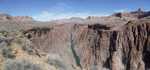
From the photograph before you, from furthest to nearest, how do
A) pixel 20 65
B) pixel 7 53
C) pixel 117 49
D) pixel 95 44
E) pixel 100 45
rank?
pixel 95 44
pixel 100 45
pixel 117 49
pixel 7 53
pixel 20 65

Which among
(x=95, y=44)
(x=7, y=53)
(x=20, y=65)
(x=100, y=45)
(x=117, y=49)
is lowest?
(x=117, y=49)

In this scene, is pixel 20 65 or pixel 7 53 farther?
pixel 7 53

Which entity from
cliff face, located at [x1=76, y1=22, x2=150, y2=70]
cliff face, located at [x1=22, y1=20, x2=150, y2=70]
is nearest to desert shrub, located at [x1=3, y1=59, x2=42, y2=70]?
cliff face, located at [x1=22, y1=20, x2=150, y2=70]

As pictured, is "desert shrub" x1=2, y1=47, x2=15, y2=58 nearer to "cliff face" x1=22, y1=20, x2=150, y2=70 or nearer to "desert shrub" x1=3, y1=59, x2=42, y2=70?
"desert shrub" x1=3, y1=59, x2=42, y2=70

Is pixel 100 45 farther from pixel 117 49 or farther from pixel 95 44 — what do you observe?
pixel 117 49

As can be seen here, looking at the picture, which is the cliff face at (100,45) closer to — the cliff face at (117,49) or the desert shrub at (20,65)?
the cliff face at (117,49)

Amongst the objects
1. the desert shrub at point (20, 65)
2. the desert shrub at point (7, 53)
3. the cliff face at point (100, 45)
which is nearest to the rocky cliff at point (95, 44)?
the cliff face at point (100, 45)

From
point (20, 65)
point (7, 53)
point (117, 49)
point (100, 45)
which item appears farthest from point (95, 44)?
point (20, 65)

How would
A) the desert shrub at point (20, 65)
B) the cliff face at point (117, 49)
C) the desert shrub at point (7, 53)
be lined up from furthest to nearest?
the cliff face at point (117, 49) → the desert shrub at point (7, 53) → the desert shrub at point (20, 65)

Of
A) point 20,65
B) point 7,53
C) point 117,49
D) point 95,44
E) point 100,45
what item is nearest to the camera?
point 20,65

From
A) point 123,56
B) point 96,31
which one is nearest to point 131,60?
point 123,56
